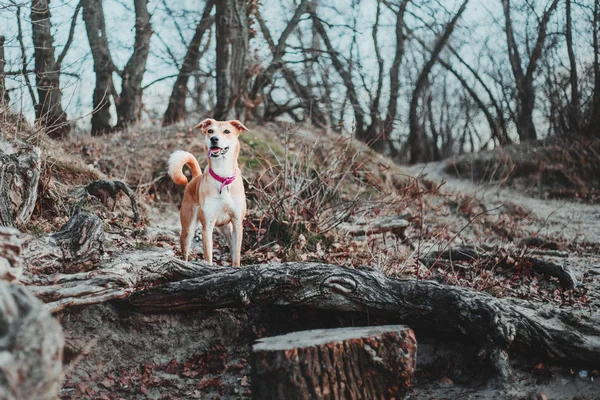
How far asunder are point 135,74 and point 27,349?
458 inches

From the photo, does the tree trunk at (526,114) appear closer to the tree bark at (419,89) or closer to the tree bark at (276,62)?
the tree bark at (419,89)

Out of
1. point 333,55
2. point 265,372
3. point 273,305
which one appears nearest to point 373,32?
point 333,55

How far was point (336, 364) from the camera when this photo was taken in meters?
2.89

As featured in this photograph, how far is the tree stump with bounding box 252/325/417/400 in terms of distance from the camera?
2.81 meters

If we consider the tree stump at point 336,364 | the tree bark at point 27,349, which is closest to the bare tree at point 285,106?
the tree stump at point 336,364

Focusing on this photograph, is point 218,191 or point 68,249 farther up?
point 218,191

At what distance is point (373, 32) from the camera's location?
18391mm

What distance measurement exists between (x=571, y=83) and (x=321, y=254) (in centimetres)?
1188

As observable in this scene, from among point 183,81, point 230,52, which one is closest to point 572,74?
point 230,52

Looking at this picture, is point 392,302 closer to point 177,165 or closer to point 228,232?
point 228,232

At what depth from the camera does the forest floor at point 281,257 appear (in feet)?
12.0

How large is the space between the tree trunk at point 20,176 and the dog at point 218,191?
179 cm

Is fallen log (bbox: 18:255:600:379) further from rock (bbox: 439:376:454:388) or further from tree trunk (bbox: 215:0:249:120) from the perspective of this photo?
tree trunk (bbox: 215:0:249:120)

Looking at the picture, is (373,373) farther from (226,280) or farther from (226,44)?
(226,44)
